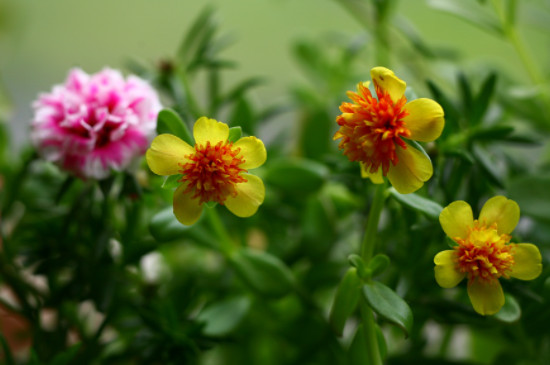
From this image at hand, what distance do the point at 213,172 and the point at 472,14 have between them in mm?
406

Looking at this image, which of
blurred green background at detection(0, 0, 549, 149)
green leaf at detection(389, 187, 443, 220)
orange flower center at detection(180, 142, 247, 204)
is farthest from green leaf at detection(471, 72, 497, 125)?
blurred green background at detection(0, 0, 549, 149)

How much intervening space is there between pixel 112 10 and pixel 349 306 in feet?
3.41

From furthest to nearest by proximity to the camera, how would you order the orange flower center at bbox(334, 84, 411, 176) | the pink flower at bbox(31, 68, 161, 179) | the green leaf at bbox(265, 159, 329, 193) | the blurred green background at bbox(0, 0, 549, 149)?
the blurred green background at bbox(0, 0, 549, 149), the green leaf at bbox(265, 159, 329, 193), the pink flower at bbox(31, 68, 161, 179), the orange flower center at bbox(334, 84, 411, 176)

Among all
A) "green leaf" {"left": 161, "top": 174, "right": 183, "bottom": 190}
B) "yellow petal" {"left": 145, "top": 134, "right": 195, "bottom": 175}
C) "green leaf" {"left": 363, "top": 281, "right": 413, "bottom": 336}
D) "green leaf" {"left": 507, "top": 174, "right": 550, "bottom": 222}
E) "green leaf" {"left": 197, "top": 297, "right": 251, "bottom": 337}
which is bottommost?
"green leaf" {"left": 507, "top": 174, "right": 550, "bottom": 222}

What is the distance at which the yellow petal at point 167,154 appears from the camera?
0.33 metres

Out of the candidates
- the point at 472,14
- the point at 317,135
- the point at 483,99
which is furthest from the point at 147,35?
the point at 483,99

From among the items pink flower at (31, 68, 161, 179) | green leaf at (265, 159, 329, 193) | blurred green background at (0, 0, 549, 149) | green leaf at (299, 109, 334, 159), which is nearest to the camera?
pink flower at (31, 68, 161, 179)

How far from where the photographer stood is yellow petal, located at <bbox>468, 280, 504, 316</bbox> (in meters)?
0.33

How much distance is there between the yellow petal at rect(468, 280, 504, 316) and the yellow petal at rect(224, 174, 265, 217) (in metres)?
0.14

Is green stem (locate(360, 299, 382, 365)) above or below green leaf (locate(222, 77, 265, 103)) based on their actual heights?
below

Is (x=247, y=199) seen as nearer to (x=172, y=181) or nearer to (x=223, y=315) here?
(x=172, y=181)

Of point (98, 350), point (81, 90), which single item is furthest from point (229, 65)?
point (98, 350)

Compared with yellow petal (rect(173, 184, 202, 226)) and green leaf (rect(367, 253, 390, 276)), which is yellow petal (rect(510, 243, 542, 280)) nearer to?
green leaf (rect(367, 253, 390, 276))

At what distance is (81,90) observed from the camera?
17.2 inches
